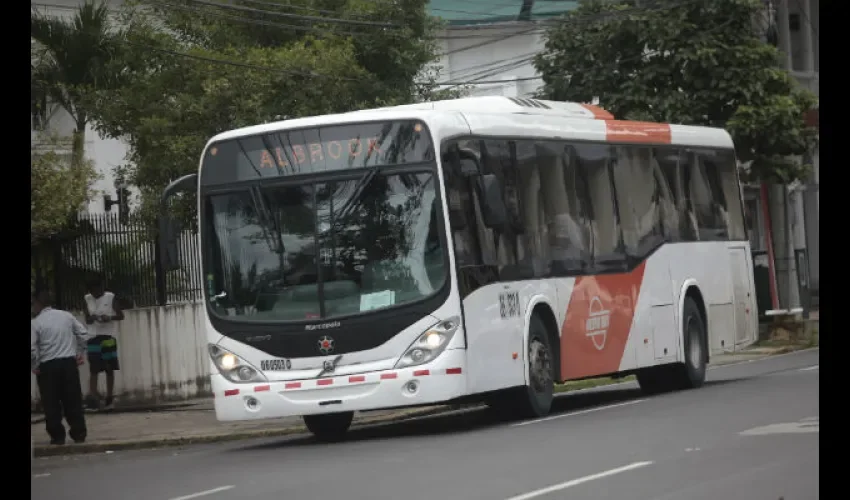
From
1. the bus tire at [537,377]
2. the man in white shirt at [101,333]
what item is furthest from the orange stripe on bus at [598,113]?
the man in white shirt at [101,333]

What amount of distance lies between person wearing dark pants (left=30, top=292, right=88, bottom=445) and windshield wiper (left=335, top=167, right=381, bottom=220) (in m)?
4.12

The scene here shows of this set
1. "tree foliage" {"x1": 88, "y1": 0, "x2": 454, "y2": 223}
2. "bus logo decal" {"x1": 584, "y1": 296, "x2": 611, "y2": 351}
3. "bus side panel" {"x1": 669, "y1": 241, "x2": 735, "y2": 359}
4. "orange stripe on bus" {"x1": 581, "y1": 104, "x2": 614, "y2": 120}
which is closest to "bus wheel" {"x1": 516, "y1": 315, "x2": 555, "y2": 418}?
"bus logo decal" {"x1": 584, "y1": 296, "x2": 611, "y2": 351}

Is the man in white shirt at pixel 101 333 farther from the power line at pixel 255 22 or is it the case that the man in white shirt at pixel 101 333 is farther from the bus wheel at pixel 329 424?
the bus wheel at pixel 329 424

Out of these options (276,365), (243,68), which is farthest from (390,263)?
(243,68)

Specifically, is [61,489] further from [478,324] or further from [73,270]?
[73,270]

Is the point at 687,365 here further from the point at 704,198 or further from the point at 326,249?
the point at 326,249

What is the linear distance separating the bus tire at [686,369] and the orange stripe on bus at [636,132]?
210 centimetres

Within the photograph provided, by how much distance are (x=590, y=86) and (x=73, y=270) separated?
1478cm

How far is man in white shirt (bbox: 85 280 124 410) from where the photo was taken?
76.7 ft

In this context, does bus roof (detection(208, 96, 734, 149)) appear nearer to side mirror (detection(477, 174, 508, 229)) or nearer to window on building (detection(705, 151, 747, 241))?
window on building (detection(705, 151, 747, 241))

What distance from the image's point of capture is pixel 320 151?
659 inches
